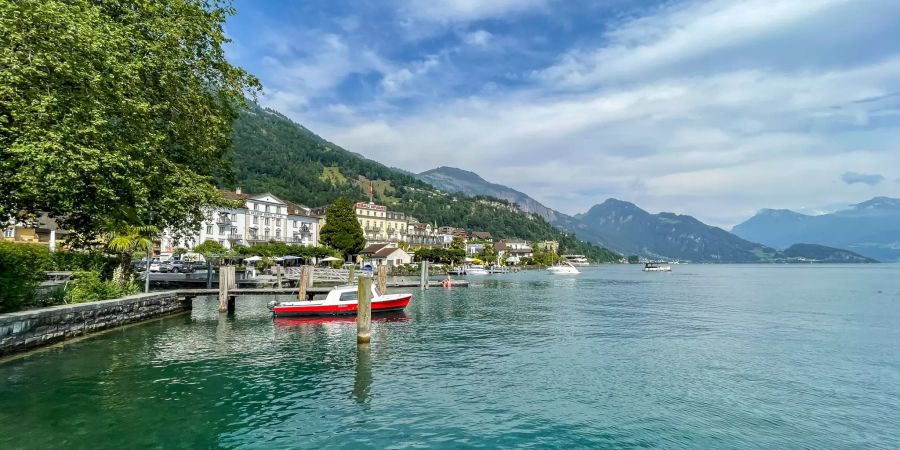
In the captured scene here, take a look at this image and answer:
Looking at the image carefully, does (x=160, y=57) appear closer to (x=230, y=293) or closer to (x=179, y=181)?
(x=179, y=181)

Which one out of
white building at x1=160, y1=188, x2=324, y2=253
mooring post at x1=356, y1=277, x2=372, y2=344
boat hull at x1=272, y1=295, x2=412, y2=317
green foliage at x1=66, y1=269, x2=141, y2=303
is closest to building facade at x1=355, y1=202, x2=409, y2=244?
white building at x1=160, y1=188, x2=324, y2=253

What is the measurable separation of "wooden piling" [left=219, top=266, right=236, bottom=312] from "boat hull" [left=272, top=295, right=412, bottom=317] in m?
4.75

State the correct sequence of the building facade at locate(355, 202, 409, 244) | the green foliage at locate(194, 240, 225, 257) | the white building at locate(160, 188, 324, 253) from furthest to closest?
the building facade at locate(355, 202, 409, 244) → the white building at locate(160, 188, 324, 253) → the green foliage at locate(194, 240, 225, 257)

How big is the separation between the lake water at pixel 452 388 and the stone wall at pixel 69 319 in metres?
0.81

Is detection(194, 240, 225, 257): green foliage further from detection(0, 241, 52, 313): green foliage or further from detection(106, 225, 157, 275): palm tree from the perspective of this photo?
detection(0, 241, 52, 313): green foliage

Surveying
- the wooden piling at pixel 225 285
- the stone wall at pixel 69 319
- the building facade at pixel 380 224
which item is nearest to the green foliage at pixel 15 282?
the stone wall at pixel 69 319

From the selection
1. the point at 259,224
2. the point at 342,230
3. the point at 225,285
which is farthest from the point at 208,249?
the point at 225,285

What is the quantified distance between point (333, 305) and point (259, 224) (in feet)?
268

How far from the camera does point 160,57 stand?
71.1 feet

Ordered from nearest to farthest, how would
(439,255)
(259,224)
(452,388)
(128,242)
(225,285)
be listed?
(452,388), (128,242), (225,285), (259,224), (439,255)

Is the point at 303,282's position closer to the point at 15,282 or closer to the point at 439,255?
the point at 15,282

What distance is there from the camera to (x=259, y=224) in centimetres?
10675

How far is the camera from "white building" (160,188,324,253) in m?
98.0

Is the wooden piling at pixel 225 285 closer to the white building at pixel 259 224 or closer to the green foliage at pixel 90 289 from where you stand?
the green foliage at pixel 90 289
